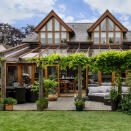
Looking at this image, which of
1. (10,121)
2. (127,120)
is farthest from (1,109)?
(127,120)

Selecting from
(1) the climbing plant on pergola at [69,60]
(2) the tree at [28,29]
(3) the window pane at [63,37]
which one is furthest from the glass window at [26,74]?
(2) the tree at [28,29]

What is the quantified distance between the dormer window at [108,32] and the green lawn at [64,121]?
840cm

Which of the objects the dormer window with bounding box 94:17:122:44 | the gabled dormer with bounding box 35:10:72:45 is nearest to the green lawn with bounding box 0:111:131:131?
the gabled dormer with bounding box 35:10:72:45

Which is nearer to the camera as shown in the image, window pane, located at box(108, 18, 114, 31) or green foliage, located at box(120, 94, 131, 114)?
green foliage, located at box(120, 94, 131, 114)

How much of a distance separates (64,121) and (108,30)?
34.0 ft

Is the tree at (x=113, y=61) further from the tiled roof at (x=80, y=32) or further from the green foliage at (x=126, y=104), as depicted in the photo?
the tiled roof at (x=80, y=32)

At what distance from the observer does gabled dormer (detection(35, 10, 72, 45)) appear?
15.6m

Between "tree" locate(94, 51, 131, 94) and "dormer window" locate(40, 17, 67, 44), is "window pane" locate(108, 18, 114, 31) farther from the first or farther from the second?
"tree" locate(94, 51, 131, 94)

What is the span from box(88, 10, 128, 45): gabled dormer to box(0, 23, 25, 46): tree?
21766 mm

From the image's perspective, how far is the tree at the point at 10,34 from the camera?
33.2 metres

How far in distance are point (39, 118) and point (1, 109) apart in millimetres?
2525

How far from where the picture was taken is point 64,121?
23.6ft

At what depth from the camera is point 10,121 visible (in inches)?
284

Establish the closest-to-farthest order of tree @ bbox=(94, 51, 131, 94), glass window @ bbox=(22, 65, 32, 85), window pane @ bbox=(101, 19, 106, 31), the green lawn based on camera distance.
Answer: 1. the green lawn
2. tree @ bbox=(94, 51, 131, 94)
3. glass window @ bbox=(22, 65, 32, 85)
4. window pane @ bbox=(101, 19, 106, 31)
